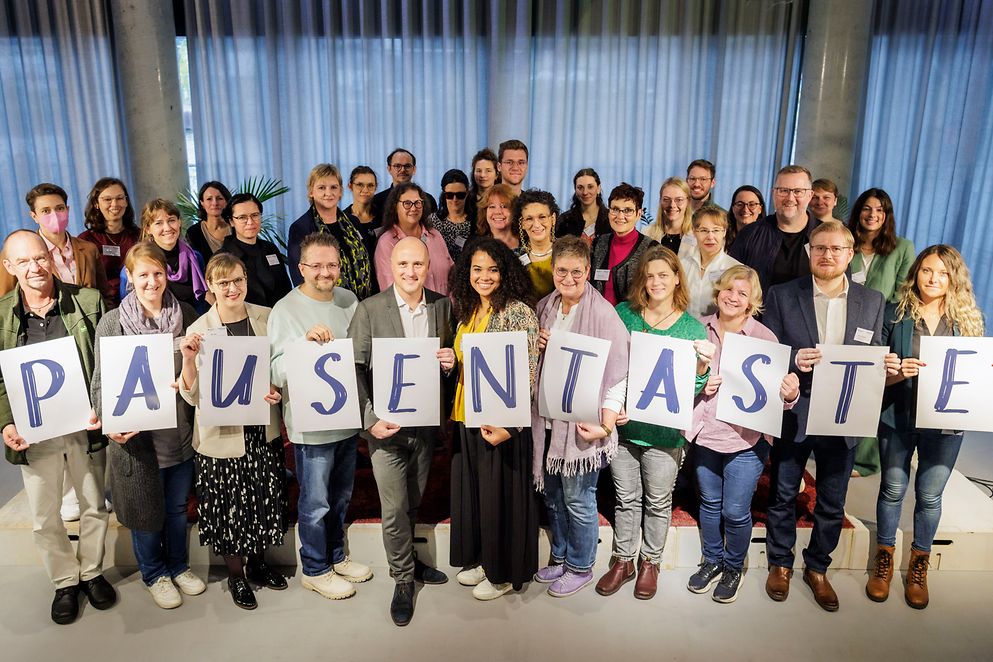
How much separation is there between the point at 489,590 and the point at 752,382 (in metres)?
1.46

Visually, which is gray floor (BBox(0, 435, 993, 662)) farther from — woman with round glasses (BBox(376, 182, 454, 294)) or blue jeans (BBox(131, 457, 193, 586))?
woman with round glasses (BBox(376, 182, 454, 294))

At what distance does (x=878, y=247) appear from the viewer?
12.5ft

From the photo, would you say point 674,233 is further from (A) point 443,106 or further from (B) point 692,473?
(A) point 443,106

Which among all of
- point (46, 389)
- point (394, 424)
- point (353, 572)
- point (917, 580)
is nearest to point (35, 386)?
Answer: point (46, 389)

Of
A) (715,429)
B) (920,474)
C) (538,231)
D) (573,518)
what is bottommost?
(573,518)

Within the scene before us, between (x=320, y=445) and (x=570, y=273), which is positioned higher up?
(x=570, y=273)

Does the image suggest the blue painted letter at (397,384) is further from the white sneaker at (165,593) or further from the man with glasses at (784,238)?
the man with glasses at (784,238)

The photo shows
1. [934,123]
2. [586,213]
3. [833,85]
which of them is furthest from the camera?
[934,123]

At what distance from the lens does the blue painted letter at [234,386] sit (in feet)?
9.36

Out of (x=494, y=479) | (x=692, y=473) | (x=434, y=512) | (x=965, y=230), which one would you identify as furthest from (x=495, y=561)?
(x=965, y=230)

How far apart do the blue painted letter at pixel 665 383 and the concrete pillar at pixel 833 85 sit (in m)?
4.04

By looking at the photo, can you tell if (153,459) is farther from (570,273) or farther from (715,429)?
(715,429)

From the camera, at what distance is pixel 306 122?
643 centimetres

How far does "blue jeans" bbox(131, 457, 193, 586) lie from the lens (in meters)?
3.11
